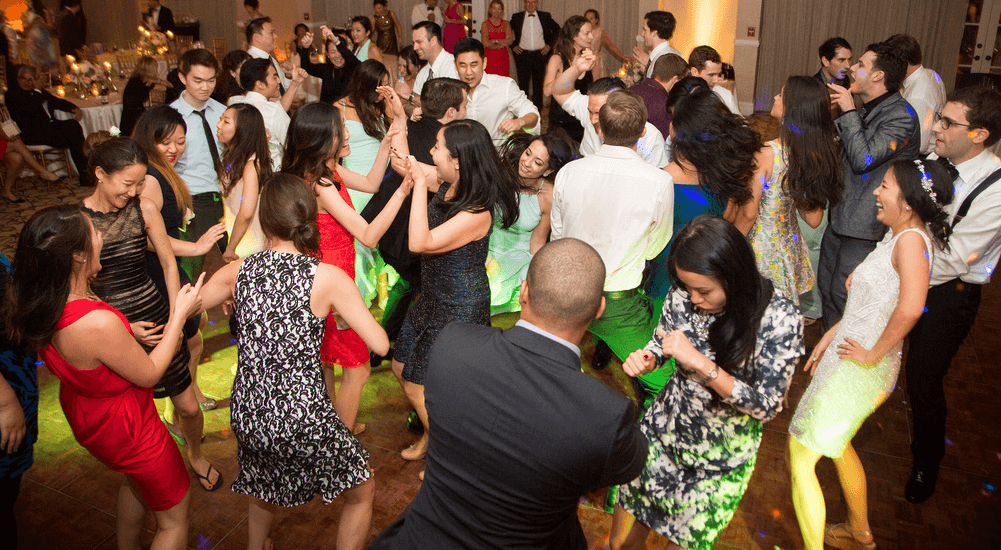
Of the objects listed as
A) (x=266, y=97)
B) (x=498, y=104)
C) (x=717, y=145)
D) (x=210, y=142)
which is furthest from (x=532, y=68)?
(x=717, y=145)

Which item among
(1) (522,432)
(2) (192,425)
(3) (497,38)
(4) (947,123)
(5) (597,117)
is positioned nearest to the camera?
(1) (522,432)

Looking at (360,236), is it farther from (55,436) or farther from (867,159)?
(867,159)

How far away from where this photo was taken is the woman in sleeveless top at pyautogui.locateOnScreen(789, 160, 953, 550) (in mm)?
2016

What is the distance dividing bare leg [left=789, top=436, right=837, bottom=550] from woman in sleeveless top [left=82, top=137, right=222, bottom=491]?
6.96 feet

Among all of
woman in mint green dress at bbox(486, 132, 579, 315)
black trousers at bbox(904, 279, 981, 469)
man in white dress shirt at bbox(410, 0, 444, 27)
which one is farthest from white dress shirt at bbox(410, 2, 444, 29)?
black trousers at bbox(904, 279, 981, 469)

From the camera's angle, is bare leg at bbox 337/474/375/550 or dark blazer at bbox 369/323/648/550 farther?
bare leg at bbox 337/474/375/550

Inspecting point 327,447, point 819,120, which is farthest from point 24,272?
point 819,120

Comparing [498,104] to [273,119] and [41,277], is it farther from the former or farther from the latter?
[41,277]

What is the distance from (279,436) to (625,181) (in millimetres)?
1486

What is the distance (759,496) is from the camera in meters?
2.59

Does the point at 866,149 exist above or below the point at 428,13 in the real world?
below

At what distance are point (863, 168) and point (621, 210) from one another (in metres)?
1.23

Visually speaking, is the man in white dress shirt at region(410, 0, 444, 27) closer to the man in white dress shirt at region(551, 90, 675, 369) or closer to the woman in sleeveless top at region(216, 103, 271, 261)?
the woman in sleeveless top at region(216, 103, 271, 261)

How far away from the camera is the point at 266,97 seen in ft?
12.5
